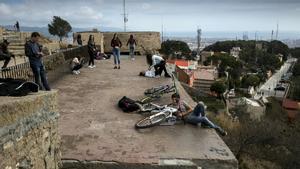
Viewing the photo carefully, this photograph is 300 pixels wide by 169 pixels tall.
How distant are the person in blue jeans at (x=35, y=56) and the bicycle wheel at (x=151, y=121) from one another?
9.93 ft

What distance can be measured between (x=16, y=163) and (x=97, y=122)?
3292 mm

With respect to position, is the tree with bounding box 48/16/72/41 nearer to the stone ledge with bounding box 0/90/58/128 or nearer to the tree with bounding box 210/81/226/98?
the tree with bounding box 210/81/226/98

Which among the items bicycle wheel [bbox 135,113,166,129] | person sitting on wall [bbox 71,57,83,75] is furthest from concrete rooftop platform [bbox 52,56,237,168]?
person sitting on wall [bbox 71,57,83,75]

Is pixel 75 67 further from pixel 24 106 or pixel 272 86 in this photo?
pixel 272 86

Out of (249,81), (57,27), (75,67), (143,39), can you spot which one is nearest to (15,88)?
(75,67)

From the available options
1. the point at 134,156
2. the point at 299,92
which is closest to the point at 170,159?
the point at 134,156

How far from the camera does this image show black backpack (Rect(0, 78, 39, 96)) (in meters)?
4.19

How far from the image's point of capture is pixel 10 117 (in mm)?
3662

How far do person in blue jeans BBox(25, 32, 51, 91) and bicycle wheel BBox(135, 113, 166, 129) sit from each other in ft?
9.93

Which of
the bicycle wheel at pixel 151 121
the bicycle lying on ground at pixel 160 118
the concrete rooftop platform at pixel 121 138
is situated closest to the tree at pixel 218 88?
the concrete rooftop platform at pixel 121 138

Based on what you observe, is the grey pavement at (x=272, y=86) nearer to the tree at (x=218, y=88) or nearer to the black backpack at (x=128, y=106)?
the tree at (x=218, y=88)

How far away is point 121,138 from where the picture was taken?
6164 millimetres

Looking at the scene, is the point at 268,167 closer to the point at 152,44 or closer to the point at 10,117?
the point at 152,44

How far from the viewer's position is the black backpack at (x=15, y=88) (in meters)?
4.19
